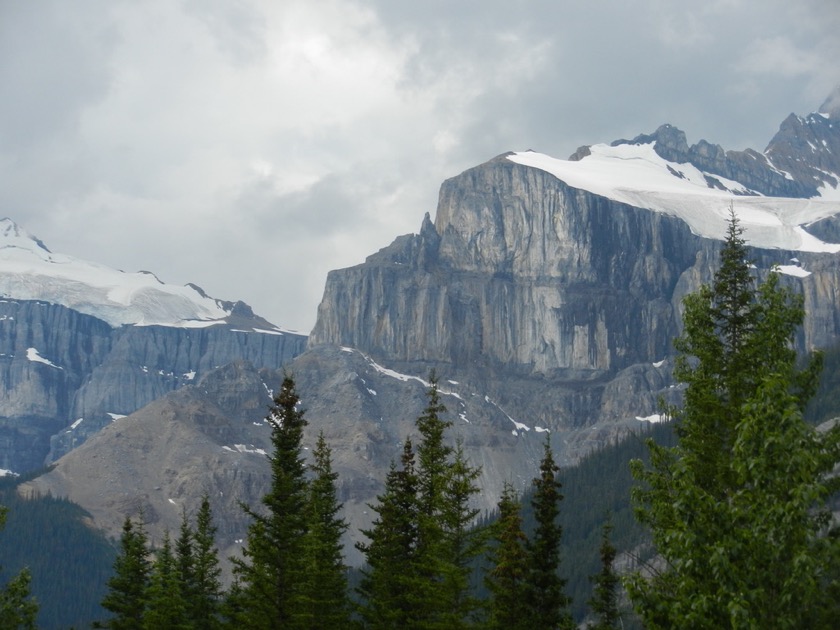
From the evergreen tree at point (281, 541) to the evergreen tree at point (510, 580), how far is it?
850 cm

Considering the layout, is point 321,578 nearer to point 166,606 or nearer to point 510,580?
point 510,580

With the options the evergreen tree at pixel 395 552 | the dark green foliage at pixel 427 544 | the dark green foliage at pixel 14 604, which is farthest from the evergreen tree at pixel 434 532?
the dark green foliage at pixel 14 604

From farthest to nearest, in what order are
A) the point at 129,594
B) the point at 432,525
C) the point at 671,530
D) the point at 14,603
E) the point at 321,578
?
the point at 129,594, the point at 321,578, the point at 432,525, the point at 14,603, the point at 671,530

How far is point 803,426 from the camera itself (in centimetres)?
2695

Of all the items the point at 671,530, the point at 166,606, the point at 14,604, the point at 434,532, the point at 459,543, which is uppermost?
the point at 671,530

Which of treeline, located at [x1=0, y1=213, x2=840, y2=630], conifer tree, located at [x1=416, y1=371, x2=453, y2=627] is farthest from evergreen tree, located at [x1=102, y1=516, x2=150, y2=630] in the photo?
conifer tree, located at [x1=416, y1=371, x2=453, y2=627]

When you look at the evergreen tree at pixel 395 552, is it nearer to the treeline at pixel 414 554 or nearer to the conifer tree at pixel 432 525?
the treeline at pixel 414 554

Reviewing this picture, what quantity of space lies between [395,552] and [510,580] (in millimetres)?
5201

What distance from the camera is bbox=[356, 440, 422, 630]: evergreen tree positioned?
168 feet

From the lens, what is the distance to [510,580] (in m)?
51.7

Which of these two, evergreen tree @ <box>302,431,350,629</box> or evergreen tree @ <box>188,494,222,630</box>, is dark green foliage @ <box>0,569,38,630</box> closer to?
evergreen tree @ <box>302,431,350,629</box>

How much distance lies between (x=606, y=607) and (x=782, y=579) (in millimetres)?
32950

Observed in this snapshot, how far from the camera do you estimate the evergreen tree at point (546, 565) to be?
51.4 meters

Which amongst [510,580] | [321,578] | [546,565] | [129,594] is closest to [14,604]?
[321,578]
